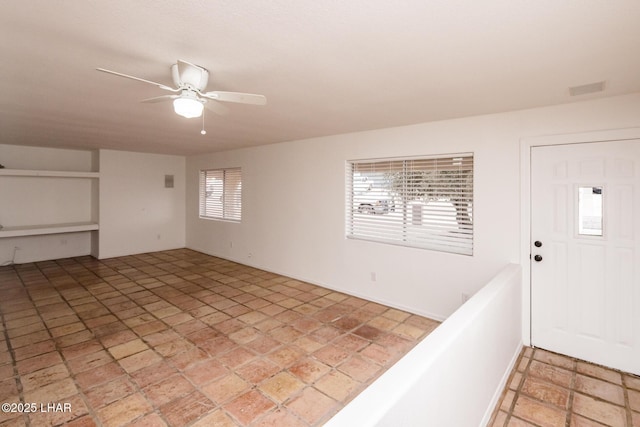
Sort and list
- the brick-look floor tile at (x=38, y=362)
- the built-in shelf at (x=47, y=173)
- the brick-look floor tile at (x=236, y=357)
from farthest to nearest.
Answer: the built-in shelf at (x=47, y=173), the brick-look floor tile at (x=236, y=357), the brick-look floor tile at (x=38, y=362)

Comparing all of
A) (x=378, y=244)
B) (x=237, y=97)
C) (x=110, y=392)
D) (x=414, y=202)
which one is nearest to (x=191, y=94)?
(x=237, y=97)

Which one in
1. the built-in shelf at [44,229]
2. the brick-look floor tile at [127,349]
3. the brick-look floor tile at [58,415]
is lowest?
the brick-look floor tile at [58,415]

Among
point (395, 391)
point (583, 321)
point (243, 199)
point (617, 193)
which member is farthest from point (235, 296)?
point (617, 193)

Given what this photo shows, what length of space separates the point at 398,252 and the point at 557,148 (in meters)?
2.02

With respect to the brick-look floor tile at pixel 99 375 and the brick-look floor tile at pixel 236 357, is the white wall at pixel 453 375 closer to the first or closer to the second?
the brick-look floor tile at pixel 236 357

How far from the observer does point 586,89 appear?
8.15ft

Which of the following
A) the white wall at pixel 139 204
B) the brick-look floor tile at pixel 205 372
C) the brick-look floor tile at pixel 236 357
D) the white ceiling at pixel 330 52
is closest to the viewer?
the white ceiling at pixel 330 52

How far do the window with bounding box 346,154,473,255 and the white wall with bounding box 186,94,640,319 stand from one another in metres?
0.13

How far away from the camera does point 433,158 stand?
376 centimetres

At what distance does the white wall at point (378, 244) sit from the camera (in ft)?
10.3

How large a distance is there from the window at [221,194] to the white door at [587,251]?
5.28 metres

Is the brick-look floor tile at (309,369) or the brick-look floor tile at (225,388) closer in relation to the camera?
the brick-look floor tile at (225,388)

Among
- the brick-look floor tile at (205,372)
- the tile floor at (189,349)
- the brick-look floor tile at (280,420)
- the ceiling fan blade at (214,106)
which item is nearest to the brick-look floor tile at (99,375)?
the tile floor at (189,349)

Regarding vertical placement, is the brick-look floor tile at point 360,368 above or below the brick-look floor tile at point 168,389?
above
